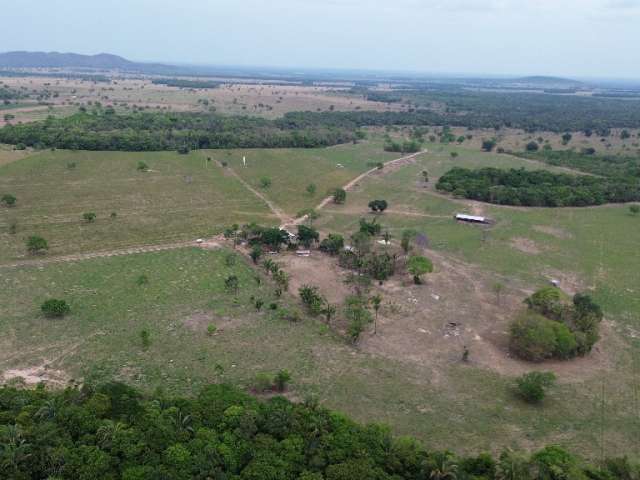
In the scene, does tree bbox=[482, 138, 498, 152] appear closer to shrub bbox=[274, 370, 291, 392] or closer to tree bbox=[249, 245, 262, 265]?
tree bbox=[249, 245, 262, 265]

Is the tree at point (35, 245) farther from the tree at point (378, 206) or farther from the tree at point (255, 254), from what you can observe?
the tree at point (378, 206)

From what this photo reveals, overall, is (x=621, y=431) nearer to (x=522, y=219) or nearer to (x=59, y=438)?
(x=59, y=438)

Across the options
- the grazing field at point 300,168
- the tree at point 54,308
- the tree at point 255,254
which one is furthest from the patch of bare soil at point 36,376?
the grazing field at point 300,168

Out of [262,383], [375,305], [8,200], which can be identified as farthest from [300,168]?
[262,383]

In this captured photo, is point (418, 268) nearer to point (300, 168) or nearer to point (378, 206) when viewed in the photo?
point (378, 206)

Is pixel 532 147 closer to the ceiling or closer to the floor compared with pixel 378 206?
closer to the ceiling

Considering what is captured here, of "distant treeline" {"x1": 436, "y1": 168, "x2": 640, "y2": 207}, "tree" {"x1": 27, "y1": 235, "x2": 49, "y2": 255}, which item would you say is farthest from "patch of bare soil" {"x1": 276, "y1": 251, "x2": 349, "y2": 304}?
"distant treeline" {"x1": 436, "y1": 168, "x2": 640, "y2": 207}

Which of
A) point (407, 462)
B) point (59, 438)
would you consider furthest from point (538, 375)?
point (59, 438)
